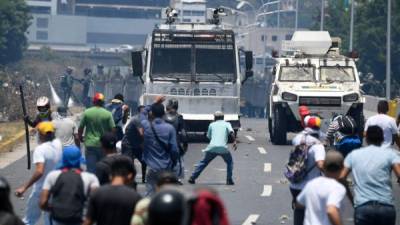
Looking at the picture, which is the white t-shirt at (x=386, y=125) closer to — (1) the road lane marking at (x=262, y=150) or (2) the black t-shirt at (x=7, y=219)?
(2) the black t-shirt at (x=7, y=219)

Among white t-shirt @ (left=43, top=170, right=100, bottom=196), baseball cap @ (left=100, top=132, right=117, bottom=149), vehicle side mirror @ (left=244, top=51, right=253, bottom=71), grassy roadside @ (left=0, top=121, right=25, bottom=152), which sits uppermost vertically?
vehicle side mirror @ (left=244, top=51, right=253, bottom=71)

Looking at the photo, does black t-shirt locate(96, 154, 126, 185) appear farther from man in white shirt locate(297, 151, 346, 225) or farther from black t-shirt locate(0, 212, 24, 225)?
black t-shirt locate(0, 212, 24, 225)

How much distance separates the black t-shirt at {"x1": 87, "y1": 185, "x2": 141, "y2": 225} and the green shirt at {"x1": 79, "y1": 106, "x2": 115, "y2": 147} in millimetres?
7917

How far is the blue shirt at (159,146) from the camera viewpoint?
1739 cm

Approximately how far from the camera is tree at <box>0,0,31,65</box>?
325 feet

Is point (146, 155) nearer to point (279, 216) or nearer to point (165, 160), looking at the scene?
point (165, 160)

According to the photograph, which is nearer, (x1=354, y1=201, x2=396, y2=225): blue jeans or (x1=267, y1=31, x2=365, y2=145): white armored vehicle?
(x1=354, y1=201, x2=396, y2=225): blue jeans

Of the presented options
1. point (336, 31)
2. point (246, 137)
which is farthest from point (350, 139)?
point (336, 31)

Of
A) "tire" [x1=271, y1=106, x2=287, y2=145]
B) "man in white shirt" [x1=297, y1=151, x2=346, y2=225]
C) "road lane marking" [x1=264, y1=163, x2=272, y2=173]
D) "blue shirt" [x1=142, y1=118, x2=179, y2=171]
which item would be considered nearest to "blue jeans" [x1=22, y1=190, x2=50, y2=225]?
"blue shirt" [x1=142, y1=118, x2=179, y2=171]

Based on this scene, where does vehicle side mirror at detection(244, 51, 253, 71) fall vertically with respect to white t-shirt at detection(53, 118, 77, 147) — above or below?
above

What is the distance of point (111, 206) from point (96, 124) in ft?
26.8

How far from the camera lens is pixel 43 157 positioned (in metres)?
14.6

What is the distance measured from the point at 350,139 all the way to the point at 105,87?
59.2 meters

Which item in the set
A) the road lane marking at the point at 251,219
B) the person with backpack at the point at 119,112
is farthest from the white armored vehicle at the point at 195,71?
the road lane marking at the point at 251,219
